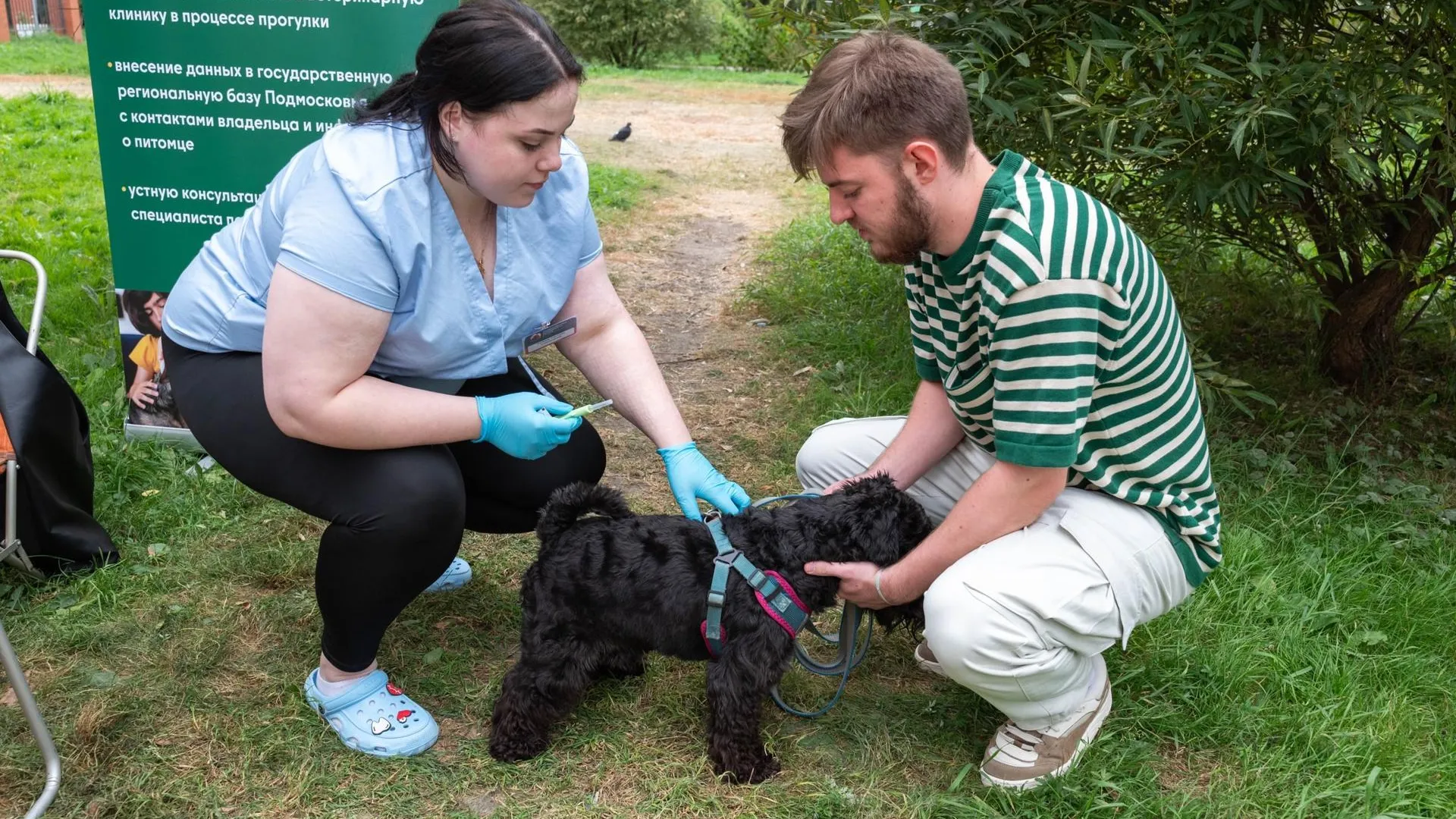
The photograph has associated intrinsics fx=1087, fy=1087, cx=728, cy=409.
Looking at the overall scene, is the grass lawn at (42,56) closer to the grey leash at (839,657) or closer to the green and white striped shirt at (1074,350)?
the grey leash at (839,657)

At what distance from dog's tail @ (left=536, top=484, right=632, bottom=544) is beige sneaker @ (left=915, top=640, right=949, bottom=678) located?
96 cm

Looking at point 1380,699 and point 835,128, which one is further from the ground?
point 835,128

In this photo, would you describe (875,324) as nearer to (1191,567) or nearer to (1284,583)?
(1284,583)

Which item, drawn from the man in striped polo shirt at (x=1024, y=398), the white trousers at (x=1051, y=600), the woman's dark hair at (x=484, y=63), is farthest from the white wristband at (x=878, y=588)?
the woman's dark hair at (x=484, y=63)

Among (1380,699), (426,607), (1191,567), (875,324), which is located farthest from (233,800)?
(875,324)

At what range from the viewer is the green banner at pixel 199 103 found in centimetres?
381

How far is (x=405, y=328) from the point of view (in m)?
2.47

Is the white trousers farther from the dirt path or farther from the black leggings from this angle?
the dirt path

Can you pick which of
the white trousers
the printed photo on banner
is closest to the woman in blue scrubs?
the white trousers

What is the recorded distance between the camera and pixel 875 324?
558cm

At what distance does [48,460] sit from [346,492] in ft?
4.00

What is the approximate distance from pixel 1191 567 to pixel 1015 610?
510mm

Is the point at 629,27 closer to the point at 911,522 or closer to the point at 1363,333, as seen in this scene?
the point at 1363,333

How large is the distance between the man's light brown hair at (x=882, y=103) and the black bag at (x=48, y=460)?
2301 millimetres
